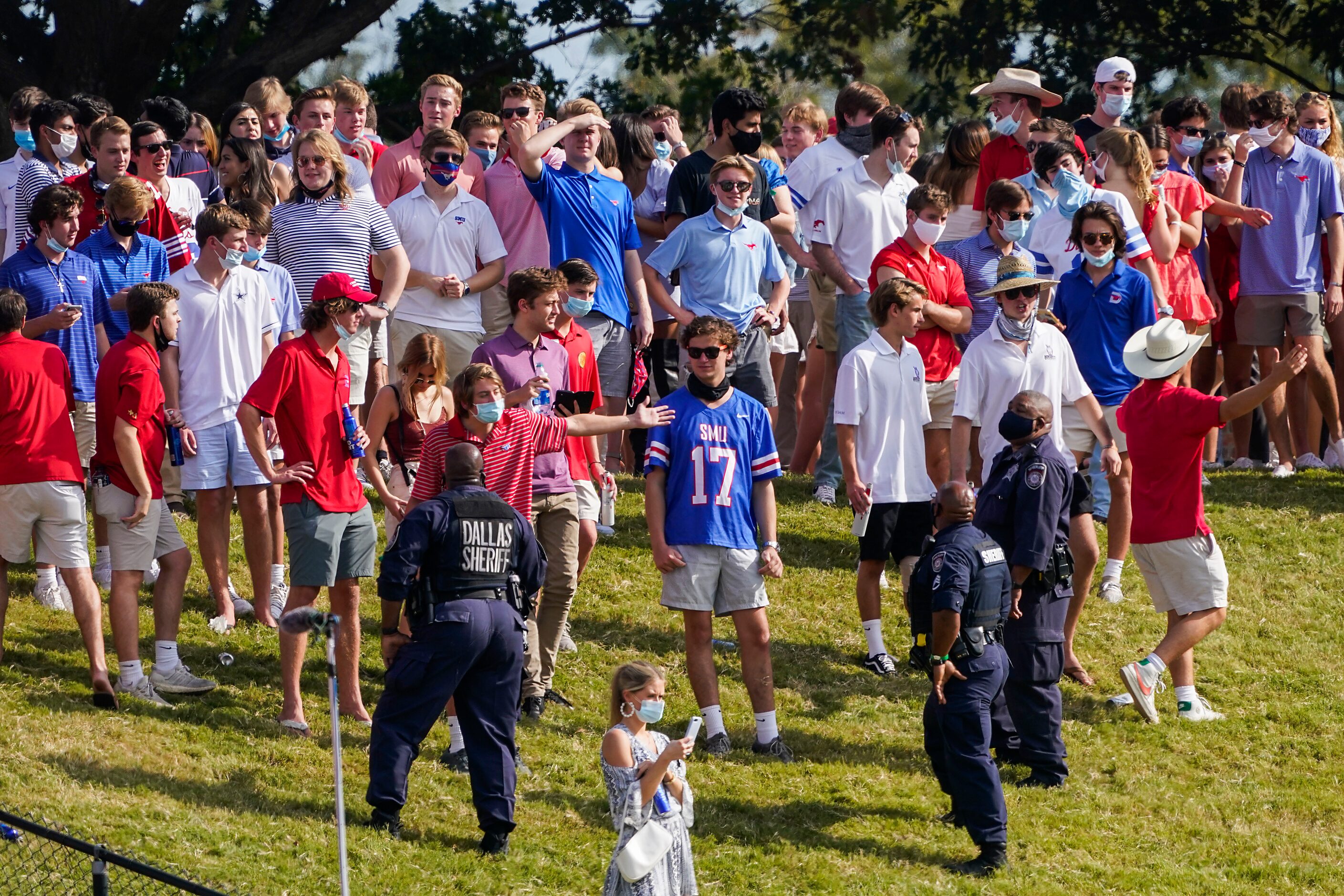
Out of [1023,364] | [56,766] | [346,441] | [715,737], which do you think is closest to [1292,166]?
[1023,364]

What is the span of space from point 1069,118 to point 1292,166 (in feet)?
22.7

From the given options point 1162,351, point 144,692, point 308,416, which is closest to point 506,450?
point 308,416

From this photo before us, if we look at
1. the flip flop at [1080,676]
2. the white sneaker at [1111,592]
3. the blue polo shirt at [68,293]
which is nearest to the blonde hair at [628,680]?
the flip flop at [1080,676]

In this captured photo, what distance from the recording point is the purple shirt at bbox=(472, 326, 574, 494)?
8703mm

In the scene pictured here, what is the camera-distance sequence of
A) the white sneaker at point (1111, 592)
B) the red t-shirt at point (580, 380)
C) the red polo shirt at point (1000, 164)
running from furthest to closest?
the red polo shirt at point (1000, 164)
the white sneaker at point (1111, 592)
the red t-shirt at point (580, 380)

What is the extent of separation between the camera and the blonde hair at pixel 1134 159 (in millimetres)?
11539

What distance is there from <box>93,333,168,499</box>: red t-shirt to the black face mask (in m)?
2.74

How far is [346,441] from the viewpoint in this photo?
8.38 metres

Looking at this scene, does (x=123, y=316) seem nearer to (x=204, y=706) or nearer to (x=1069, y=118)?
(x=204, y=706)

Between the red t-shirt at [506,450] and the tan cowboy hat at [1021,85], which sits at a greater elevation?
the tan cowboy hat at [1021,85]

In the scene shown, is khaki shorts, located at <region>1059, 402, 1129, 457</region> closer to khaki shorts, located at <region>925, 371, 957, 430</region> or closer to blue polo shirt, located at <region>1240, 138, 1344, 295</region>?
khaki shorts, located at <region>925, 371, 957, 430</region>

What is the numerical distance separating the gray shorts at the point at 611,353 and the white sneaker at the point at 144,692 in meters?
3.65

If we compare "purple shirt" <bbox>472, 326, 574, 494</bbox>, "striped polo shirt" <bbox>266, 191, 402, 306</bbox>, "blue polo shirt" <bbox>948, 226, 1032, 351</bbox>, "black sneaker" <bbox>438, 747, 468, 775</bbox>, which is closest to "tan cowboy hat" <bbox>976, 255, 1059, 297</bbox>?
"blue polo shirt" <bbox>948, 226, 1032, 351</bbox>

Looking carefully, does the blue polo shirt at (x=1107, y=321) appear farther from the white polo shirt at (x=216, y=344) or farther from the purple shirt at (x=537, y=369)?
the white polo shirt at (x=216, y=344)
